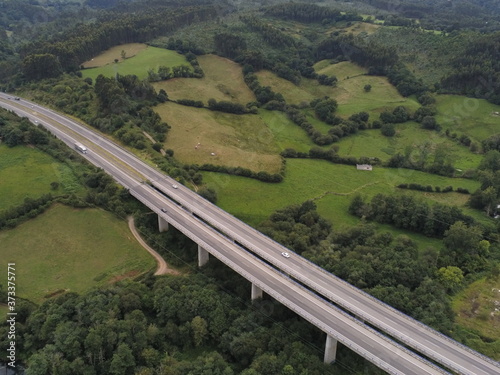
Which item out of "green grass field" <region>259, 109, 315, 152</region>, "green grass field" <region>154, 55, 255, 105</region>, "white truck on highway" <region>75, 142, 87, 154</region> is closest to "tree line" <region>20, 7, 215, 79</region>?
"green grass field" <region>154, 55, 255, 105</region>

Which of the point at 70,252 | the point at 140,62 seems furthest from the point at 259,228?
the point at 140,62

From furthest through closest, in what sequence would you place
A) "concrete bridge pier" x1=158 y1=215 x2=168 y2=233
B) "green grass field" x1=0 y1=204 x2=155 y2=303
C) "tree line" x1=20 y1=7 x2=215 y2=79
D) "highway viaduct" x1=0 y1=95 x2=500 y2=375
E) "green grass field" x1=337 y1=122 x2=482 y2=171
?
"tree line" x1=20 y1=7 x2=215 y2=79 < "green grass field" x1=337 y1=122 x2=482 y2=171 < "concrete bridge pier" x1=158 y1=215 x2=168 y2=233 < "green grass field" x1=0 y1=204 x2=155 y2=303 < "highway viaduct" x1=0 y1=95 x2=500 y2=375

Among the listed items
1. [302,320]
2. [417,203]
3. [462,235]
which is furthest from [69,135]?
[462,235]

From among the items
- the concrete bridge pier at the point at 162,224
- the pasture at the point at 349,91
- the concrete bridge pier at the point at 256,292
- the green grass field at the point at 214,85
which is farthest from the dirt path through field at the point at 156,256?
the pasture at the point at 349,91

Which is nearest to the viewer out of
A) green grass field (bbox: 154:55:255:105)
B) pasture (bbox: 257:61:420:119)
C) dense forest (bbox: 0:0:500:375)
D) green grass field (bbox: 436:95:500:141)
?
dense forest (bbox: 0:0:500:375)

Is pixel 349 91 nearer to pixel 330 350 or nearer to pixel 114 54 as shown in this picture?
pixel 114 54

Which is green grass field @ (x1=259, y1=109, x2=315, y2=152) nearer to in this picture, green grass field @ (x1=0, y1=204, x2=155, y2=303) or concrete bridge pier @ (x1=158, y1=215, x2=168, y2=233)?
concrete bridge pier @ (x1=158, y1=215, x2=168, y2=233)
